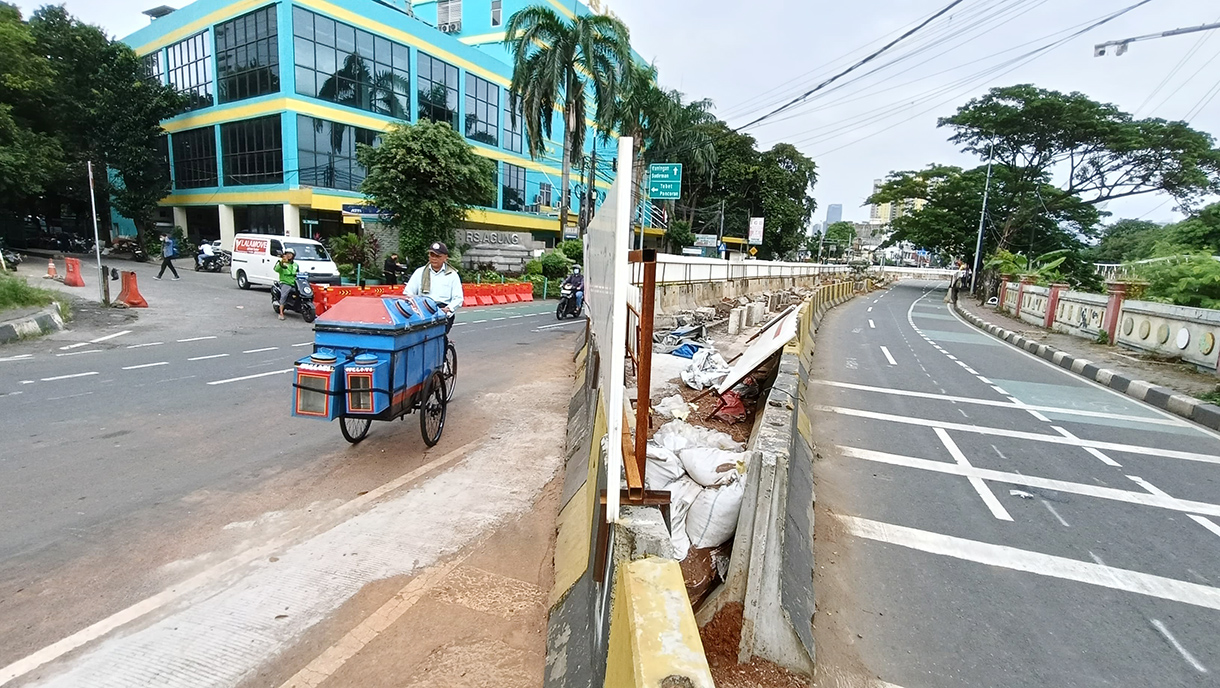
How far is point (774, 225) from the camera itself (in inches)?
2131

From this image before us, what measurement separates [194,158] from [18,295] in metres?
25.7

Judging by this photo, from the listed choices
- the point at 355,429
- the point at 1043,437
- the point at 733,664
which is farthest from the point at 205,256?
the point at 1043,437

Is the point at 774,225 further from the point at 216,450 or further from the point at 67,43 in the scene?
the point at 216,450

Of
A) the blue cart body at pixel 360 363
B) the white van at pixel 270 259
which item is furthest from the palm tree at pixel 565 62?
the blue cart body at pixel 360 363

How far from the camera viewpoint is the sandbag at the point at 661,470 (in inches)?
150

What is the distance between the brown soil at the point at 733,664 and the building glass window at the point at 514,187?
129 feet

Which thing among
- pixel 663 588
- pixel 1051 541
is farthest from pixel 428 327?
pixel 1051 541

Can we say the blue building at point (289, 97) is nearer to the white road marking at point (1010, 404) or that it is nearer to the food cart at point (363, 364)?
the white road marking at point (1010, 404)

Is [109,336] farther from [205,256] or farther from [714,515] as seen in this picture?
[205,256]

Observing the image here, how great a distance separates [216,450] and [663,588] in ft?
16.8

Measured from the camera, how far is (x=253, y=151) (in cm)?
2888

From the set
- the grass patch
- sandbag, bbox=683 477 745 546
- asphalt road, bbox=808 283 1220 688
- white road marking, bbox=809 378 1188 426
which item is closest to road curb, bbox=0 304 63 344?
the grass patch

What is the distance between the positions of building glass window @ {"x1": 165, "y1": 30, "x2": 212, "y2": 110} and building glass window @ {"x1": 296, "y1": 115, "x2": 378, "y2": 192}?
7.93 m

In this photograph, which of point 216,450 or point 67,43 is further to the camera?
point 67,43
